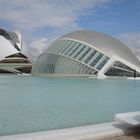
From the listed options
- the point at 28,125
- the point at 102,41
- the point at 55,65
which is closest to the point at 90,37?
the point at 102,41

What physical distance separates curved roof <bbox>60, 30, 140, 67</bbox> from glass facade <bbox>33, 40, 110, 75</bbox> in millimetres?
839

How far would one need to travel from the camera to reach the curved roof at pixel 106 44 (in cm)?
3134

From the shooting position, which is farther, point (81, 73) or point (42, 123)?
point (81, 73)

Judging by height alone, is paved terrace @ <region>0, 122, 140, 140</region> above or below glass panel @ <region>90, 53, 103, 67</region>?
below

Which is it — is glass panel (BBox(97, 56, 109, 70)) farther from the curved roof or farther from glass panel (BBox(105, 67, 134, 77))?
glass panel (BBox(105, 67, 134, 77))

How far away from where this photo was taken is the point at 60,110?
Result: 8617mm

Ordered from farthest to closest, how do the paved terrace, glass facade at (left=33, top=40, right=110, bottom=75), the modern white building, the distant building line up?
the distant building, the modern white building, glass facade at (left=33, top=40, right=110, bottom=75), the paved terrace

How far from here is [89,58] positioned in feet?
97.3

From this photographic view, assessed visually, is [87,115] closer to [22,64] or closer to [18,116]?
[18,116]

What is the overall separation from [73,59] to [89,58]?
1647 mm

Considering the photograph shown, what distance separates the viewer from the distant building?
57531 millimetres

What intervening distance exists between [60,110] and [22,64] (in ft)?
170

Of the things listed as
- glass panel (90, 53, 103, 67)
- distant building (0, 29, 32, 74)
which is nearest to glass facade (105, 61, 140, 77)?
glass panel (90, 53, 103, 67)

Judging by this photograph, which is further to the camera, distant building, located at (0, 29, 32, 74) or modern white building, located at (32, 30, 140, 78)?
distant building, located at (0, 29, 32, 74)
